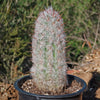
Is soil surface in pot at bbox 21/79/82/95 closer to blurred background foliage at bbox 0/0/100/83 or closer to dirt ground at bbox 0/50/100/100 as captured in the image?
dirt ground at bbox 0/50/100/100

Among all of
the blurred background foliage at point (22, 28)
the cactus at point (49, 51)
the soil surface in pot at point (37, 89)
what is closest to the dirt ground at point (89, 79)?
the blurred background foliage at point (22, 28)

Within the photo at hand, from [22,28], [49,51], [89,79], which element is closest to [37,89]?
[49,51]

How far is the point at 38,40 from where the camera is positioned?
1.87 metres

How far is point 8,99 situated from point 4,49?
1.34 metres

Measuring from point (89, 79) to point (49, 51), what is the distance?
1.69 m

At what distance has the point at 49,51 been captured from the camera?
1826 millimetres

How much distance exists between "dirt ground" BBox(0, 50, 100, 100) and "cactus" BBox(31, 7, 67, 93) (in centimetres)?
91

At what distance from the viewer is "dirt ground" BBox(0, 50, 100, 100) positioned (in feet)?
8.88

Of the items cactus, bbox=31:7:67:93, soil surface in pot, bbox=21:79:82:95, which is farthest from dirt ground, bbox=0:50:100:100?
cactus, bbox=31:7:67:93

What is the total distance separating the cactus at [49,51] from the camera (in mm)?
1829

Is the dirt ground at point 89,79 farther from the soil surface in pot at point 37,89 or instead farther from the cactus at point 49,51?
the cactus at point 49,51

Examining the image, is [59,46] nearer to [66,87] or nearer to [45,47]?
[45,47]

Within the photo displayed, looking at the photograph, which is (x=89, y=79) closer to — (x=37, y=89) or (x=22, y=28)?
(x=37, y=89)

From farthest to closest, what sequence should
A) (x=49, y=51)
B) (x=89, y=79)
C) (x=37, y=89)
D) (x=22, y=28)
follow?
(x=22, y=28)
(x=89, y=79)
(x=37, y=89)
(x=49, y=51)
